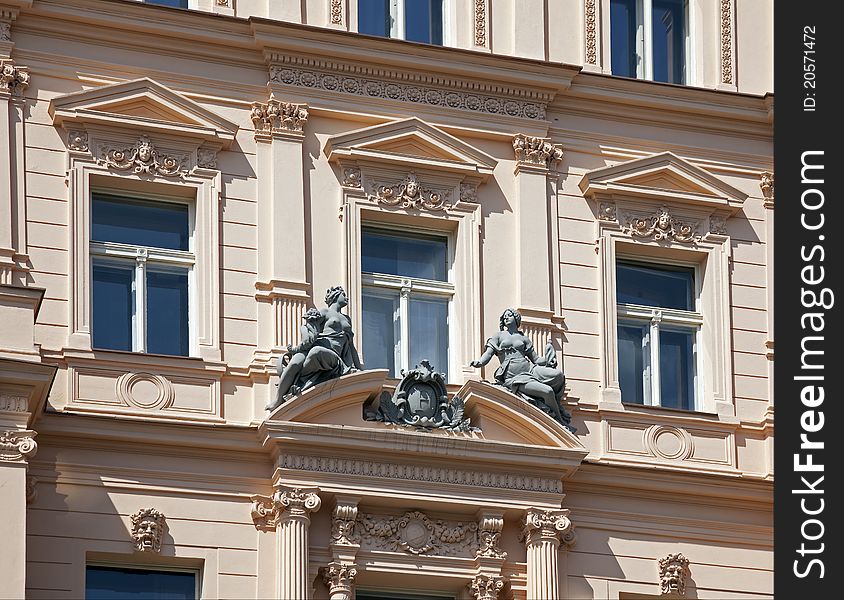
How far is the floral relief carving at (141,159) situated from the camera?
28.7 meters

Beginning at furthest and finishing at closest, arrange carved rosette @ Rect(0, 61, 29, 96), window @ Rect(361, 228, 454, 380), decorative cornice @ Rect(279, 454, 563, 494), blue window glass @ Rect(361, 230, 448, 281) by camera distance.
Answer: blue window glass @ Rect(361, 230, 448, 281) → window @ Rect(361, 228, 454, 380) → carved rosette @ Rect(0, 61, 29, 96) → decorative cornice @ Rect(279, 454, 563, 494)

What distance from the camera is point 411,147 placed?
98.1ft

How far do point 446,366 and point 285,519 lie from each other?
317 centimetres

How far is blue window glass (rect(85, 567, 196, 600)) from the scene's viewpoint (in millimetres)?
27172

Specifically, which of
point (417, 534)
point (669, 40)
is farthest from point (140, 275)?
point (669, 40)

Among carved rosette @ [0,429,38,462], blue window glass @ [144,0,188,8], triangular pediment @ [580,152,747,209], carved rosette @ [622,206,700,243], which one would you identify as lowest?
carved rosette @ [0,429,38,462]

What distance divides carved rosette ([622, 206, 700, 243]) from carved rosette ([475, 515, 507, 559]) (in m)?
4.43

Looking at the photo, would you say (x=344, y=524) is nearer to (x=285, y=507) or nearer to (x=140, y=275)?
(x=285, y=507)

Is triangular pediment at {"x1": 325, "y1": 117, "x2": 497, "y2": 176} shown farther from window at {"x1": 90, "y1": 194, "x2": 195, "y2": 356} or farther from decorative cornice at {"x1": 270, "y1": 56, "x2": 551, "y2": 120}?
window at {"x1": 90, "y1": 194, "x2": 195, "y2": 356}

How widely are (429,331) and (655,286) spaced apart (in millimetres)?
3095

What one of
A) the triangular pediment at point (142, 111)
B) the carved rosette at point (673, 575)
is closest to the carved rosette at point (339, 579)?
the carved rosette at point (673, 575)

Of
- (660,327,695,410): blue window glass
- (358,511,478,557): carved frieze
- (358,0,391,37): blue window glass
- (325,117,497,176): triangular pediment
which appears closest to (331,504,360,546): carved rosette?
(358,511,478,557): carved frieze
